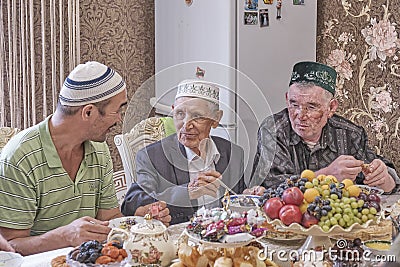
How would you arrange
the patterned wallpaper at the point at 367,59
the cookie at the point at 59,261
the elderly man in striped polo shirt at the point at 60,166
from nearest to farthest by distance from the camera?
the cookie at the point at 59,261 < the elderly man in striped polo shirt at the point at 60,166 < the patterned wallpaper at the point at 367,59

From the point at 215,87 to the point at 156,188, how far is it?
342 mm

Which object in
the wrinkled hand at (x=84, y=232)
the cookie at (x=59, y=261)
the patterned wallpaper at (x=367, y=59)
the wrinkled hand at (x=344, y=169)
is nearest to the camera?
the cookie at (x=59, y=261)

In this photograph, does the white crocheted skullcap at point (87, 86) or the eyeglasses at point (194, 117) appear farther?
the white crocheted skullcap at point (87, 86)

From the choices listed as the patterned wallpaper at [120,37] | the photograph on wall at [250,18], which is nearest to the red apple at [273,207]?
the photograph on wall at [250,18]

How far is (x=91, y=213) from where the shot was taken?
2086 millimetres

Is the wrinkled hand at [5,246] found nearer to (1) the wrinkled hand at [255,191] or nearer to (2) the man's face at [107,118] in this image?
(2) the man's face at [107,118]

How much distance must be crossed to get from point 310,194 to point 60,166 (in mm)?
820

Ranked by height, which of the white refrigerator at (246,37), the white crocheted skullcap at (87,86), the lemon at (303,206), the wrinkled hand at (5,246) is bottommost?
the wrinkled hand at (5,246)

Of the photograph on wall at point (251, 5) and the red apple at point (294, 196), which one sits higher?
the photograph on wall at point (251, 5)

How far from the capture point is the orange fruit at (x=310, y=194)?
4.99 ft

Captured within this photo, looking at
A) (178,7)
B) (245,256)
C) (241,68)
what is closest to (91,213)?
(245,256)

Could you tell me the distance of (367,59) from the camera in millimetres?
3320

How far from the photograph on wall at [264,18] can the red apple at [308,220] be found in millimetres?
1710

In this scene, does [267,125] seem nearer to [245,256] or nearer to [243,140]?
[243,140]
